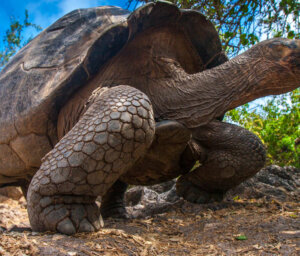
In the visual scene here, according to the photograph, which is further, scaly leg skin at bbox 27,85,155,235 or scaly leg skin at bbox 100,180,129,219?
scaly leg skin at bbox 100,180,129,219

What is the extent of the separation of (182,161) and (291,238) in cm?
159

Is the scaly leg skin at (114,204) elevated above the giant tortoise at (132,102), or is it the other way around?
the giant tortoise at (132,102)

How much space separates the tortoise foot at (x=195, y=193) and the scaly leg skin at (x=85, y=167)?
144cm

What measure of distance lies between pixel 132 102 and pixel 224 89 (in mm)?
1039

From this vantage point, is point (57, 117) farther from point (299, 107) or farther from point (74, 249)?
point (299, 107)

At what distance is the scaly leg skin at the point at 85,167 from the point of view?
205cm

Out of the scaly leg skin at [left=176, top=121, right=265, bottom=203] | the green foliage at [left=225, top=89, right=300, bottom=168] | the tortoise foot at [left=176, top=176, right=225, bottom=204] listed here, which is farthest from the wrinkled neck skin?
the green foliage at [left=225, top=89, right=300, bottom=168]

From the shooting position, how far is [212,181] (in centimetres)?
339

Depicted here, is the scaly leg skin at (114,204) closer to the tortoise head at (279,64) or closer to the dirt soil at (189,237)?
the dirt soil at (189,237)

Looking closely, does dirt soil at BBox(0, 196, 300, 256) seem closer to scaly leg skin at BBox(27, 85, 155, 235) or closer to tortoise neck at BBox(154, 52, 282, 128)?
scaly leg skin at BBox(27, 85, 155, 235)

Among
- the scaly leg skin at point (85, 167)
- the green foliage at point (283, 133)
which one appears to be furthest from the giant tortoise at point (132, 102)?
the green foliage at point (283, 133)

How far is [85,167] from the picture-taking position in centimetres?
207

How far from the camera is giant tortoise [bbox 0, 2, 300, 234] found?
2164 mm

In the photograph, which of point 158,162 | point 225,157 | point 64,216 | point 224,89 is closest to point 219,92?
point 224,89
